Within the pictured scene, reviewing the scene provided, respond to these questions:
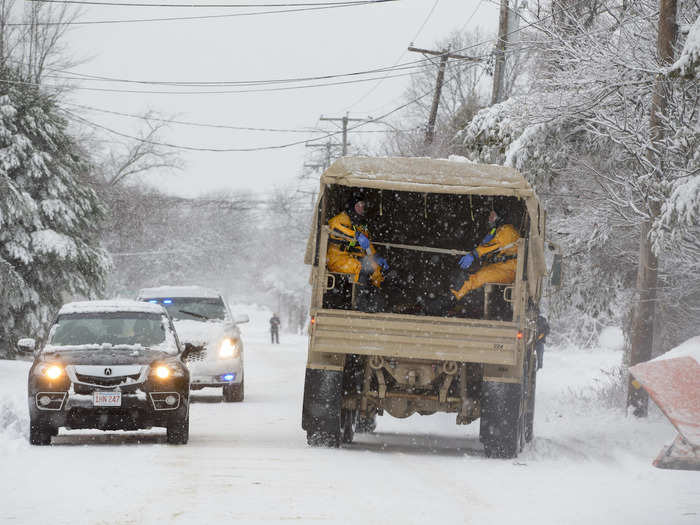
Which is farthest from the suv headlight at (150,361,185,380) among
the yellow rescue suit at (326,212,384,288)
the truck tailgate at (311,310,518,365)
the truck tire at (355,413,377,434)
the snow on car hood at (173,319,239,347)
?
the snow on car hood at (173,319,239,347)

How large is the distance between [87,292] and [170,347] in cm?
1944

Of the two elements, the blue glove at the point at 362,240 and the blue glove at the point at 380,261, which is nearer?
the blue glove at the point at 362,240

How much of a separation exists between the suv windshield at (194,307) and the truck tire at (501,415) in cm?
843

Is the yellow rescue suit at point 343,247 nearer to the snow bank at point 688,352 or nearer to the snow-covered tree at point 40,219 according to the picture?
the snow bank at point 688,352

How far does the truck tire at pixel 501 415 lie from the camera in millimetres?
11781

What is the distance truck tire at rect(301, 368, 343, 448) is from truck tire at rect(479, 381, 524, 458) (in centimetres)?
150

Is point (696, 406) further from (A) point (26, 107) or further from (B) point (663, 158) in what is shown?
(A) point (26, 107)

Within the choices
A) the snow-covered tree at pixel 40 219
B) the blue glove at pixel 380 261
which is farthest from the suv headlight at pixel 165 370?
the snow-covered tree at pixel 40 219

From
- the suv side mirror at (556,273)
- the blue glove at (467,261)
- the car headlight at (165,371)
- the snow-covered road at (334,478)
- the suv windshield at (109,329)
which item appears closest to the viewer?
the snow-covered road at (334,478)

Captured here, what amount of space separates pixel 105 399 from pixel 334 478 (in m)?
2.95

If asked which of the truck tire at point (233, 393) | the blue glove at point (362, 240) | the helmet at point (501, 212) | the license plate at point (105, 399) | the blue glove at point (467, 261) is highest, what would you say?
the helmet at point (501, 212)

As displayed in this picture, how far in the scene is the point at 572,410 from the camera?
18125mm

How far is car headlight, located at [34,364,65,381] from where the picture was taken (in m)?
11.6

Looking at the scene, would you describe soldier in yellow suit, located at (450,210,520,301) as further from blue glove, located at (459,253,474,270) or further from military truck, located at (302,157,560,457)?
military truck, located at (302,157,560,457)
